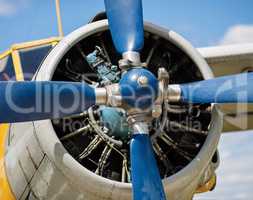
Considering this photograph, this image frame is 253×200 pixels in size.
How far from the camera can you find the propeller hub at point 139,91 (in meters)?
4.68

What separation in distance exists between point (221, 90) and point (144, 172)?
50.4 inches

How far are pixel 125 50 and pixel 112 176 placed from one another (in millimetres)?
1373

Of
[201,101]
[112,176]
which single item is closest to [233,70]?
[201,101]

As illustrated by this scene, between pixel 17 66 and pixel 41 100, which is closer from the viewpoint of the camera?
pixel 41 100

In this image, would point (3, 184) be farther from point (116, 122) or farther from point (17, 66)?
point (116, 122)

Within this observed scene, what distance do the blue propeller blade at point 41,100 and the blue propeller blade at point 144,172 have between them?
2.05ft

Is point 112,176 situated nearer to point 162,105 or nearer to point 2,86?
point 162,105

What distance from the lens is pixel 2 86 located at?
4.57 meters

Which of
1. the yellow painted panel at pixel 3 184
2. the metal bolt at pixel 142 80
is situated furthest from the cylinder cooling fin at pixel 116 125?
the yellow painted panel at pixel 3 184

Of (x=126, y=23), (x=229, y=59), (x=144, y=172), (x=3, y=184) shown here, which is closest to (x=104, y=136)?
(x=144, y=172)

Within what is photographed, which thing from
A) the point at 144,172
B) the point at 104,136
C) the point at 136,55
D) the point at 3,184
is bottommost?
the point at 3,184

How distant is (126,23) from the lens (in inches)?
214

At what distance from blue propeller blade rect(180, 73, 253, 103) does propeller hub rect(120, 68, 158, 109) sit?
1.92ft

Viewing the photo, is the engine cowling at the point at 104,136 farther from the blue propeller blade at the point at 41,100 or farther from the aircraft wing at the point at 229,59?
the aircraft wing at the point at 229,59
